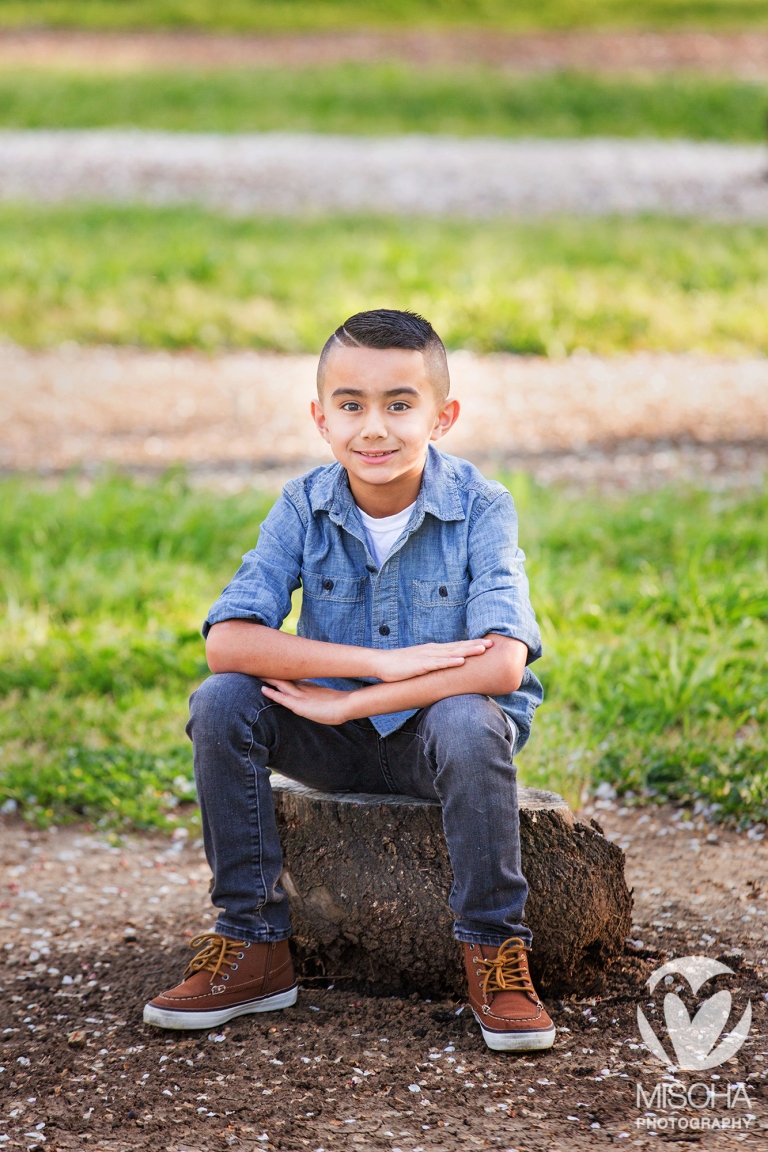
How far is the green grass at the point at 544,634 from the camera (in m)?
3.86

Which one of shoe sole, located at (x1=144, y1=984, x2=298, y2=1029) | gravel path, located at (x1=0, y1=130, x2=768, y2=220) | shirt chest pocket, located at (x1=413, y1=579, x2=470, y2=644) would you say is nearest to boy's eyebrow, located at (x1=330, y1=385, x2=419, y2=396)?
shirt chest pocket, located at (x1=413, y1=579, x2=470, y2=644)

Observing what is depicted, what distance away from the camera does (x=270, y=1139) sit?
2176 millimetres

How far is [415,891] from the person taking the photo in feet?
8.62

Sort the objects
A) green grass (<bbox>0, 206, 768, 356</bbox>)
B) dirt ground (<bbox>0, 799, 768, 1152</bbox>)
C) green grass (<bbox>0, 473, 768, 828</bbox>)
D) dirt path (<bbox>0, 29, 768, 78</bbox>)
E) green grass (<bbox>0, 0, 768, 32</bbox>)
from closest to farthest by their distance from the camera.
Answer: dirt ground (<bbox>0, 799, 768, 1152</bbox>) → green grass (<bbox>0, 473, 768, 828</bbox>) → green grass (<bbox>0, 206, 768, 356</bbox>) → dirt path (<bbox>0, 29, 768, 78</bbox>) → green grass (<bbox>0, 0, 768, 32</bbox>)

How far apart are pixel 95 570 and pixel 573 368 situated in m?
3.89

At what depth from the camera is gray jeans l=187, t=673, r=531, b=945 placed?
7.85 feet

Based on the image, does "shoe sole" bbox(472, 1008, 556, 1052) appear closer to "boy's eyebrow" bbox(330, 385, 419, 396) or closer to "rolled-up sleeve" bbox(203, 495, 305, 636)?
"rolled-up sleeve" bbox(203, 495, 305, 636)

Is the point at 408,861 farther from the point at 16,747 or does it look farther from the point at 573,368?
the point at 573,368

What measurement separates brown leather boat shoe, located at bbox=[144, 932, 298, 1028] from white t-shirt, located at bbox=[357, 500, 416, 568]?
82 centimetres

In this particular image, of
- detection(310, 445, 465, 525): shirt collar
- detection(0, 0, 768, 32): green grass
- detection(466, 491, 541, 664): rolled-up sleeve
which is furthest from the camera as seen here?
detection(0, 0, 768, 32): green grass

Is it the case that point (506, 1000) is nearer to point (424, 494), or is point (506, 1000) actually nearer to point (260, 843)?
point (260, 843)

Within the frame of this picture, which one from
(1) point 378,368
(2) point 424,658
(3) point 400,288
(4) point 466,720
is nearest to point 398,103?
(3) point 400,288

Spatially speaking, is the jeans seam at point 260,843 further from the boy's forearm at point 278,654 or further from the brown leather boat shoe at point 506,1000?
the brown leather boat shoe at point 506,1000

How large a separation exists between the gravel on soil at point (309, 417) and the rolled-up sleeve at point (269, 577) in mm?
3655
